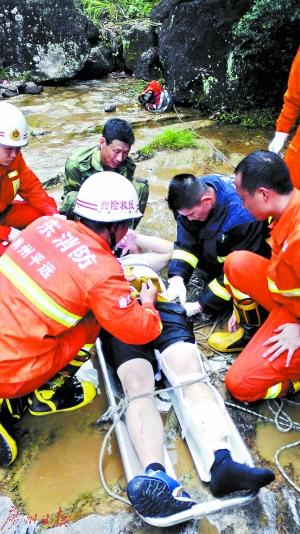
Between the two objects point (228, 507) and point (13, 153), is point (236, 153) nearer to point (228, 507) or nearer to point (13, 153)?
point (13, 153)

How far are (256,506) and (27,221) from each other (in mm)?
2797

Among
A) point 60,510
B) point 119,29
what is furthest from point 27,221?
point 119,29

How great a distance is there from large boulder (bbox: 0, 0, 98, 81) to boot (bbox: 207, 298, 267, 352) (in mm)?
7633

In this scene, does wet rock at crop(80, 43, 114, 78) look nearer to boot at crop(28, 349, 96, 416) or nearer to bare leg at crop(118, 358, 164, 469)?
boot at crop(28, 349, 96, 416)

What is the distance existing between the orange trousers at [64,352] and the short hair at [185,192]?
3.24 ft

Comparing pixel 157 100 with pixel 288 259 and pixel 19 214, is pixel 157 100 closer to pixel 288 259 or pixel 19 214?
pixel 19 214

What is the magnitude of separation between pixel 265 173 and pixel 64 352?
1.31 metres

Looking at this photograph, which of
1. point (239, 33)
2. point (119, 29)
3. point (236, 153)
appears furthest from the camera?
point (119, 29)

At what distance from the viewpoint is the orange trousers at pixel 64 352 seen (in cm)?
207

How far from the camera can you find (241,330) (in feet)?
9.31

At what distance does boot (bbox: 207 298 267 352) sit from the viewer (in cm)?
273

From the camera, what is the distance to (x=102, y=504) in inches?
79.5

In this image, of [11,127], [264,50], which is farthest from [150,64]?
[11,127]

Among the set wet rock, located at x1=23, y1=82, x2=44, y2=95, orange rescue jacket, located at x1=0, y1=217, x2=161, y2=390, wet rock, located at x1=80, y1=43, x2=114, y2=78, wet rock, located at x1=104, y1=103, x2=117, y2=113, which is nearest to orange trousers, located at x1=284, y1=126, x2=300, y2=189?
orange rescue jacket, located at x1=0, y1=217, x2=161, y2=390
